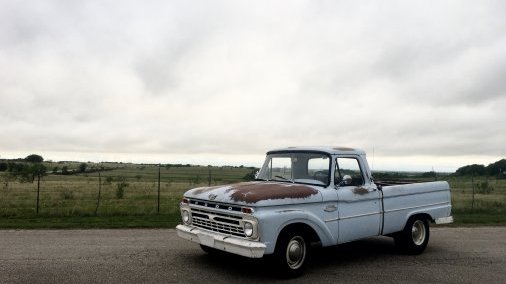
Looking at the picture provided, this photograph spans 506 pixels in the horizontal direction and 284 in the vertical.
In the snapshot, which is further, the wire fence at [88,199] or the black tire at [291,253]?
the wire fence at [88,199]

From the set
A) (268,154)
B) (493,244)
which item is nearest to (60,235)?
(268,154)

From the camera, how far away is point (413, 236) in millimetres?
9055

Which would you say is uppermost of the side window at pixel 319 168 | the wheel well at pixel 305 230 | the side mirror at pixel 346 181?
the side window at pixel 319 168

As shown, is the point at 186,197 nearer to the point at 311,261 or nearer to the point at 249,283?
the point at 249,283

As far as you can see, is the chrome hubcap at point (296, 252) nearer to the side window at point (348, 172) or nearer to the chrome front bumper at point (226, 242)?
the chrome front bumper at point (226, 242)

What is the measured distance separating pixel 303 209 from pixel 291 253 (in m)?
0.69

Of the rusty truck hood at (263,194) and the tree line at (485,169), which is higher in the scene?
the tree line at (485,169)

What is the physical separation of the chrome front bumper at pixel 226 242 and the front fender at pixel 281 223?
0.56ft

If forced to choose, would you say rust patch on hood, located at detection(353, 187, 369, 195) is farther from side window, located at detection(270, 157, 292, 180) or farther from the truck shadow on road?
the truck shadow on road

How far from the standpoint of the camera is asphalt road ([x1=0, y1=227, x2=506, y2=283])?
6.81 metres

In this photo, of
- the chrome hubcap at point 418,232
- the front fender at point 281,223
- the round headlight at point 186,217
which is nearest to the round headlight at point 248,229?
the front fender at point 281,223

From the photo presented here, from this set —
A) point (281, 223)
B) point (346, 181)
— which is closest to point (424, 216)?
point (346, 181)

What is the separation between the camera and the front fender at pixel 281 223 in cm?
640

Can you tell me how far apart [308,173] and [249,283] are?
228 centimetres
